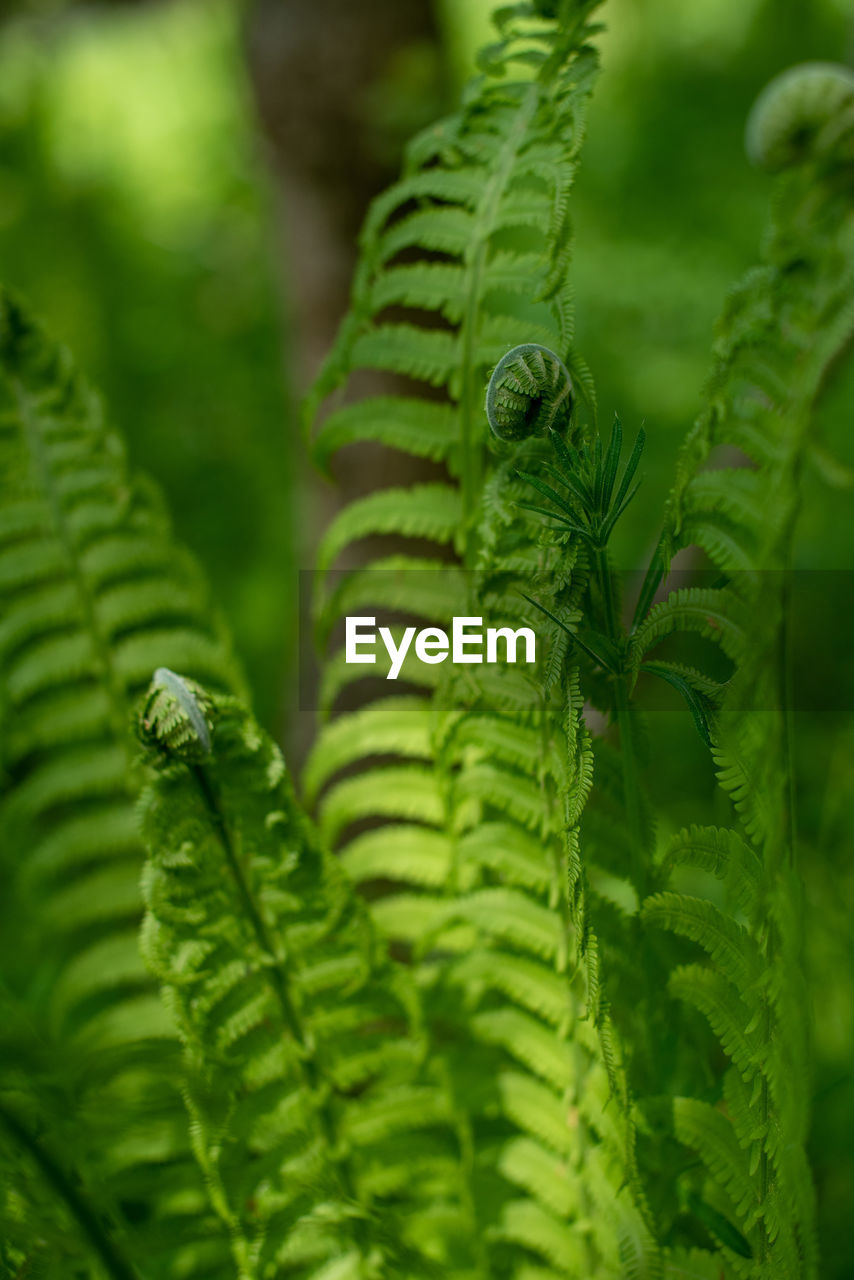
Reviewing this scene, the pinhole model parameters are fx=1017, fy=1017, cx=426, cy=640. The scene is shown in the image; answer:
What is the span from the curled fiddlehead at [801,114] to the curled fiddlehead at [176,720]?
2.55 feet

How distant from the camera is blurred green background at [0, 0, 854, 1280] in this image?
1.81 m

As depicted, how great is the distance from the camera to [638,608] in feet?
2.11

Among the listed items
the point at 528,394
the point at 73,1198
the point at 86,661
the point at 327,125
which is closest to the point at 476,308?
the point at 528,394

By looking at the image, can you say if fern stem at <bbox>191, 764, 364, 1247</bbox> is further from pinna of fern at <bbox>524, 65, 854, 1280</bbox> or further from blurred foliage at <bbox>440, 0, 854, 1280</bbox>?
blurred foliage at <bbox>440, 0, 854, 1280</bbox>

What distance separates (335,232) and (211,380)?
5.31 ft

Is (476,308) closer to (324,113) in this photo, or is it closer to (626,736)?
(626,736)

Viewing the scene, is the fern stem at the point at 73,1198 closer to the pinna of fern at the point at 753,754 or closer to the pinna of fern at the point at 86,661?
the pinna of fern at the point at 86,661

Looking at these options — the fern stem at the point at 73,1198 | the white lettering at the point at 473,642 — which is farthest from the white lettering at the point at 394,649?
the fern stem at the point at 73,1198

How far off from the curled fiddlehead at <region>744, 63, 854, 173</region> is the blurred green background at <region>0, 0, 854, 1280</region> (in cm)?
32

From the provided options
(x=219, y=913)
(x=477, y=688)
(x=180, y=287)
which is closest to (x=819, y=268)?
(x=477, y=688)

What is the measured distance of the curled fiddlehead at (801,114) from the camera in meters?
0.96

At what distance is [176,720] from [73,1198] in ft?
1.04

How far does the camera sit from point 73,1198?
2.15ft

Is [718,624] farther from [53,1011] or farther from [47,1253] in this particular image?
[53,1011]
